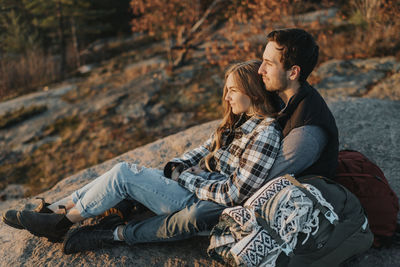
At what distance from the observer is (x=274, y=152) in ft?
6.58

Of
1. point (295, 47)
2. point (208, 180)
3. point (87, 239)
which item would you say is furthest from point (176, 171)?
point (295, 47)

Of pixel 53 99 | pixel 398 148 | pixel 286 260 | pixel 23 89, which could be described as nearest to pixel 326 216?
pixel 286 260

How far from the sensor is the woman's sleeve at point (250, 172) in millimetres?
1994

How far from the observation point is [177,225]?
213 cm

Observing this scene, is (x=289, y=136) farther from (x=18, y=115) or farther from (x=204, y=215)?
(x=18, y=115)

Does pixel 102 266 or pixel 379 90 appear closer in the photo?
pixel 102 266

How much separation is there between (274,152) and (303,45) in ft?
2.31

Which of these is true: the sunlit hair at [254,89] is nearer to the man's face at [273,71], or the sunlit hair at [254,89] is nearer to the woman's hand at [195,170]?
the man's face at [273,71]

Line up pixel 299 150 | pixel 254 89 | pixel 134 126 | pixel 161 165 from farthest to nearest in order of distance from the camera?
1. pixel 134 126
2. pixel 161 165
3. pixel 254 89
4. pixel 299 150

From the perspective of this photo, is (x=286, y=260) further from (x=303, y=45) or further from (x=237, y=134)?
(x=303, y=45)

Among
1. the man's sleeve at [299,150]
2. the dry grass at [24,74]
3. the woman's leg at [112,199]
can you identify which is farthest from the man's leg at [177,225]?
the dry grass at [24,74]

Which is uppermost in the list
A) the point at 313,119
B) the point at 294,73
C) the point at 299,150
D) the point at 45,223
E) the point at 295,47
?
the point at 295,47

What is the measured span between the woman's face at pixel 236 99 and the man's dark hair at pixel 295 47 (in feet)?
1.14

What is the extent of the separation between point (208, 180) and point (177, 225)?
1.25 ft
